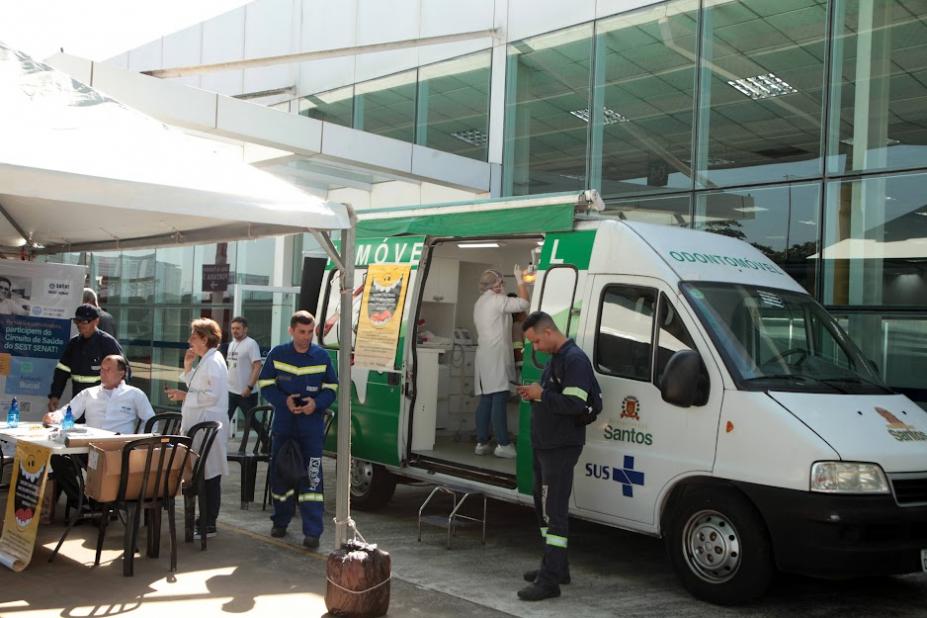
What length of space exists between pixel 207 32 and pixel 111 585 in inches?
522

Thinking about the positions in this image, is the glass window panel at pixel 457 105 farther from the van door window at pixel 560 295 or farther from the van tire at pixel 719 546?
the van tire at pixel 719 546

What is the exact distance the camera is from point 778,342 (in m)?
6.32

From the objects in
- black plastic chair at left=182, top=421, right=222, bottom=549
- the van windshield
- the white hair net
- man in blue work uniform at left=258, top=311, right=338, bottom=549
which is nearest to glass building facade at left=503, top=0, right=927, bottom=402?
Answer: the van windshield

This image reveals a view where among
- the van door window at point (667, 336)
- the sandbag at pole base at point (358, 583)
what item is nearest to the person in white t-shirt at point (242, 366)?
the sandbag at pole base at point (358, 583)

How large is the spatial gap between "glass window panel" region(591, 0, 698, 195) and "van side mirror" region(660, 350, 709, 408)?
17.6 ft

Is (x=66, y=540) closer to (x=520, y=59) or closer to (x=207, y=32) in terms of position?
(x=520, y=59)

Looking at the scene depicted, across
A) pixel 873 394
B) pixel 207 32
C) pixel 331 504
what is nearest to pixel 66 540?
pixel 331 504

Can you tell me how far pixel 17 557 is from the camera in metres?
6.25

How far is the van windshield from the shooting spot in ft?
19.7

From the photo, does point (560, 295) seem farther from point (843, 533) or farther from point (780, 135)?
point (780, 135)

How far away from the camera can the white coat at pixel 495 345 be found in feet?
27.8

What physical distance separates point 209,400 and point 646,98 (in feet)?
22.0

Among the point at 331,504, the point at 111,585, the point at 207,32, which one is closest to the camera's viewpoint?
the point at 111,585

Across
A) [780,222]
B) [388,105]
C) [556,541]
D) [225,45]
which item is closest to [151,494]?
[556,541]
